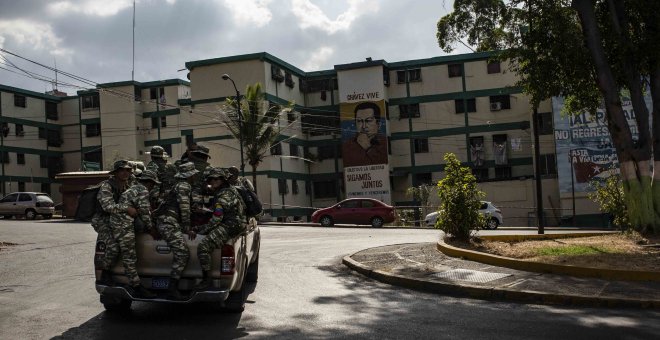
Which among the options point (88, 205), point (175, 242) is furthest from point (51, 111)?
point (175, 242)

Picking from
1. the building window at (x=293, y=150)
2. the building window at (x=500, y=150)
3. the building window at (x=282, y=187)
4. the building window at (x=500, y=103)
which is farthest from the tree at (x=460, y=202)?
the building window at (x=293, y=150)

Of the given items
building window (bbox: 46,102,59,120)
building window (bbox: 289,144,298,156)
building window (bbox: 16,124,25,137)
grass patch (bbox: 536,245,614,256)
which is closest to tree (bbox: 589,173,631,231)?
grass patch (bbox: 536,245,614,256)

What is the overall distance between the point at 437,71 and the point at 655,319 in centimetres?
3989

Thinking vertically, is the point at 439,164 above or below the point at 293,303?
above

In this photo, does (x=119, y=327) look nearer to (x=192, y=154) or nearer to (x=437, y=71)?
(x=192, y=154)

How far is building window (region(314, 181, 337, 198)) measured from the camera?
46.8 m

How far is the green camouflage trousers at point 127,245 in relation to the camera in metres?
6.71

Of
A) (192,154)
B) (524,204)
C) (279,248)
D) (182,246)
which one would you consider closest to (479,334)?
(182,246)

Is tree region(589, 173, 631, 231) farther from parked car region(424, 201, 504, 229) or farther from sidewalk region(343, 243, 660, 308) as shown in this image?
parked car region(424, 201, 504, 229)

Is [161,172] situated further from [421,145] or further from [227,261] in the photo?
[421,145]

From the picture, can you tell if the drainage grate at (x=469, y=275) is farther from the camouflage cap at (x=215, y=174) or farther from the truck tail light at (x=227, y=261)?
the camouflage cap at (x=215, y=174)

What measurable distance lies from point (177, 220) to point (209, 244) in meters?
0.55

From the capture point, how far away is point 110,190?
7.20m

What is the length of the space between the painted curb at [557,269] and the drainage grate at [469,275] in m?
0.66
